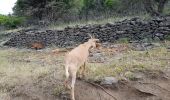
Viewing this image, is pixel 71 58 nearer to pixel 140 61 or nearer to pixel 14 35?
pixel 140 61

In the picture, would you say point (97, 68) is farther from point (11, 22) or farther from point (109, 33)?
point (11, 22)

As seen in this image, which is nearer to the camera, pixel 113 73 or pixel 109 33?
pixel 113 73

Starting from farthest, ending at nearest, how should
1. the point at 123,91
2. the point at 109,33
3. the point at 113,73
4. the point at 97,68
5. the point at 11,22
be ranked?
the point at 11,22, the point at 109,33, the point at 97,68, the point at 113,73, the point at 123,91

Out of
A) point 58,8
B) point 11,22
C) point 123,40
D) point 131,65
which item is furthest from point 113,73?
point 11,22

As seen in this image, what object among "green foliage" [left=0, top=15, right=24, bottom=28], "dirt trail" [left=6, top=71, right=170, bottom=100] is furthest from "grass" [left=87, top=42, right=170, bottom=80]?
"green foliage" [left=0, top=15, right=24, bottom=28]

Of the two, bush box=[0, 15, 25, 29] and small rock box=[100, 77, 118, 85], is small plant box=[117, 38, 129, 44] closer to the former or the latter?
small rock box=[100, 77, 118, 85]

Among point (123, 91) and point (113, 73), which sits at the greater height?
point (113, 73)

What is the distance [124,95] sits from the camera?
30.0 feet

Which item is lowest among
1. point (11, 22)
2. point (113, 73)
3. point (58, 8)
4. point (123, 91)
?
point (11, 22)

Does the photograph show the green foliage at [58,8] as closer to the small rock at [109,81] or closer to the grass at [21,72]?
the grass at [21,72]

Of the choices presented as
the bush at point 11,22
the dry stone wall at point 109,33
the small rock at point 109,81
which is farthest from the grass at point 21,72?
the bush at point 11,22

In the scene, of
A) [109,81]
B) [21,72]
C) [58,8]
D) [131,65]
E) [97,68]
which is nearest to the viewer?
[109,81]

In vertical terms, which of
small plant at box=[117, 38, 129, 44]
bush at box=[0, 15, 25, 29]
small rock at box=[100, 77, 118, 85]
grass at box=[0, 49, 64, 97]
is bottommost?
bush at box=[0, 15, 25, 29]

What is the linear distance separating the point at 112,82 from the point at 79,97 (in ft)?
2.92
